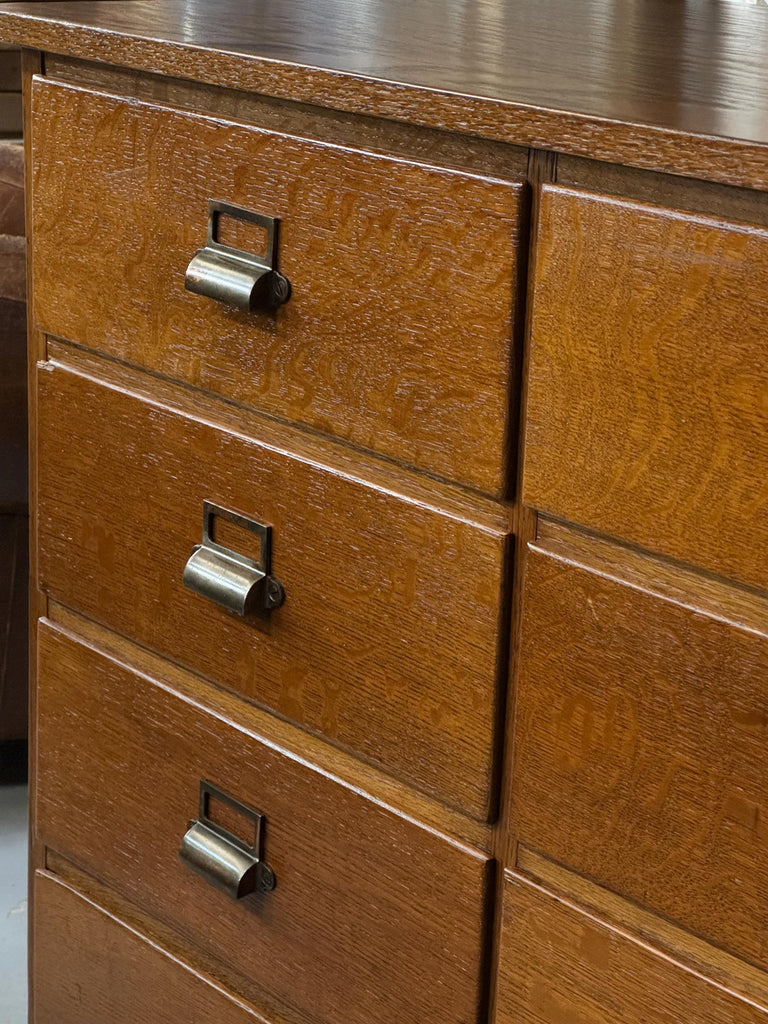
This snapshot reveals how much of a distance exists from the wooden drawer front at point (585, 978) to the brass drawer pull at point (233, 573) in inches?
8.2

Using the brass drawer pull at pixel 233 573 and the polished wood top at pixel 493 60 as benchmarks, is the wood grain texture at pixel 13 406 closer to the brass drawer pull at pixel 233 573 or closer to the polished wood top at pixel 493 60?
the polished wood top at pixel 493 60

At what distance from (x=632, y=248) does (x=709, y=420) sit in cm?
8

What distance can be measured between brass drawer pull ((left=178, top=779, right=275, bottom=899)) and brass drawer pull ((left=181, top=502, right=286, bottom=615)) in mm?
135

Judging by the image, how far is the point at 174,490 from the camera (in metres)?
0.85

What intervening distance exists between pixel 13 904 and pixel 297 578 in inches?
32.1

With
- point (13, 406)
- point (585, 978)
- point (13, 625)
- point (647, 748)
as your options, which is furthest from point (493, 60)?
point (13, 625)

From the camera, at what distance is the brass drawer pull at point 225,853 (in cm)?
86

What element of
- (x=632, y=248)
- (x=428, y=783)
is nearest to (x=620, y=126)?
(x=632, y=248)

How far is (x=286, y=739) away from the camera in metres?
0.83

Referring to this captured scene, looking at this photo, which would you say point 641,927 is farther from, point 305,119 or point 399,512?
point 305,119

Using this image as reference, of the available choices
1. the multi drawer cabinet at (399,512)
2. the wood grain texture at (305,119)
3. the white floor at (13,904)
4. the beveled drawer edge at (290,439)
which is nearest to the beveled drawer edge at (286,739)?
the multi drawer cabinet at (399,512)

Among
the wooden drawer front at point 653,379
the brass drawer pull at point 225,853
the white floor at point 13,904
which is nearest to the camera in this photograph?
the wooden drawer front at point 653,379

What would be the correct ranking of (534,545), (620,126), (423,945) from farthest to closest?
(423,945) → (534,545) → (620,126)

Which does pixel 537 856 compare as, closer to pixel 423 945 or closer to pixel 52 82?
pixel 423 945
